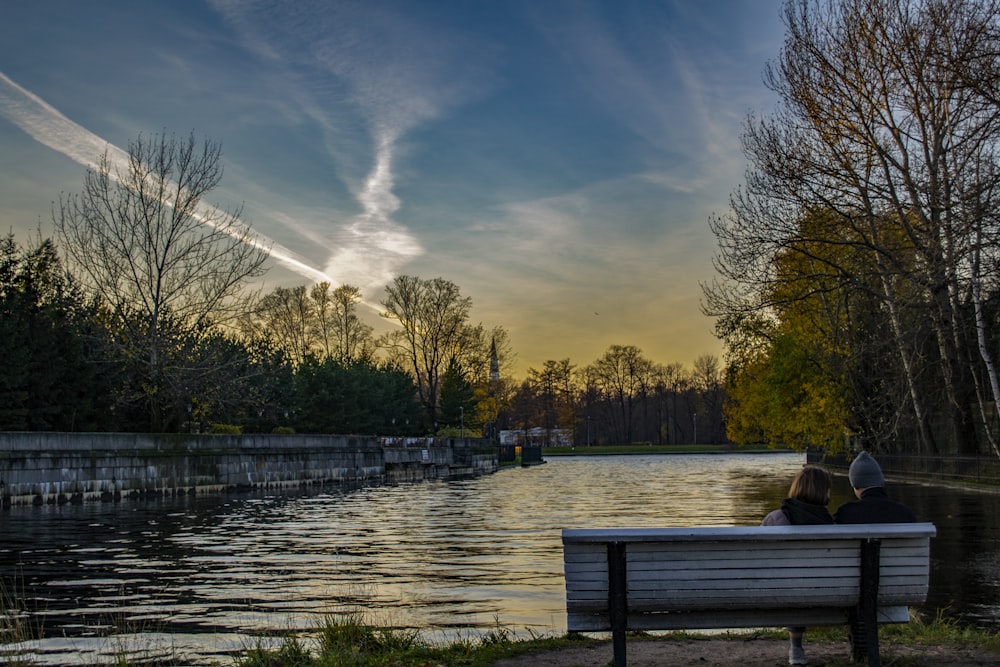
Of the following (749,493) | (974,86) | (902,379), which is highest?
(974,86)

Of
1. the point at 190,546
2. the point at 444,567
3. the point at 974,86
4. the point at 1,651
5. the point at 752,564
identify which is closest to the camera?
the point at 752,564

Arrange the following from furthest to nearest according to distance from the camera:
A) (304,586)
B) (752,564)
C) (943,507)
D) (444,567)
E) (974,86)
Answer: (943,507), (974,86), (444,567), (304,586), (752,564)

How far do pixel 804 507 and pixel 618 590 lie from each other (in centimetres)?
160

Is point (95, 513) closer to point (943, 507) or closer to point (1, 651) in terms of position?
point (1, 651)

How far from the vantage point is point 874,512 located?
268 inches

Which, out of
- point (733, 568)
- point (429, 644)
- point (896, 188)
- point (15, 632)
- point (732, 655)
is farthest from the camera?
point (896, 188)

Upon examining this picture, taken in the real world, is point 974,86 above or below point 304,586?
above

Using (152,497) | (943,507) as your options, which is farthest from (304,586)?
(152,497)

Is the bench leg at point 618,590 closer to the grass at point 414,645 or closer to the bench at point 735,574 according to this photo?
the bench at point 735,574

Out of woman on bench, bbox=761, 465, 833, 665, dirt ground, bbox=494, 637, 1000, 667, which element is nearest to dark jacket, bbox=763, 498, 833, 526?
woman on bench, bbox=761, 465, 833, 665

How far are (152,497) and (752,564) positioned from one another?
29289 millimetres

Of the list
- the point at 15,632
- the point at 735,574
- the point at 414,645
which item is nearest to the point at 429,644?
the point at 414,645

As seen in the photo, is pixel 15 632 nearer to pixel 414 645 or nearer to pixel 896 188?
pixel 414 645

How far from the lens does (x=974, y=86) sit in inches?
599
